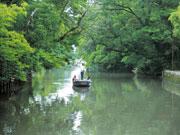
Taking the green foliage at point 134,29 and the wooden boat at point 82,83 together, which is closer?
the wooden boat at point 82,83

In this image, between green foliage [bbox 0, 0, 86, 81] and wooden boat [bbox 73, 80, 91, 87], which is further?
wooden boat [bbox 73, 80, 91, 87]

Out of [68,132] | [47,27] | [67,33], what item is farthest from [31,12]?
[68,132]

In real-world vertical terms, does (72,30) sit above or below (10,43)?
above

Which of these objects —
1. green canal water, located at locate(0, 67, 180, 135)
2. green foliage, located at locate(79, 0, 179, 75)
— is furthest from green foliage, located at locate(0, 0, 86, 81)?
green foliage, located at locate(79, 0, 179, 75)

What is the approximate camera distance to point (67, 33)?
3947 cm

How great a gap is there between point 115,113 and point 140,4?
33738mm

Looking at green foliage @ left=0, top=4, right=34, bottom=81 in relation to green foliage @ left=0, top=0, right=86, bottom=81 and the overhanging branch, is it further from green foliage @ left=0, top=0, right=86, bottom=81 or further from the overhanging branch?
the overhanging branch

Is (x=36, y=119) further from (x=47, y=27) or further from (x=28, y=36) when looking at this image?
(x=47, y=27)

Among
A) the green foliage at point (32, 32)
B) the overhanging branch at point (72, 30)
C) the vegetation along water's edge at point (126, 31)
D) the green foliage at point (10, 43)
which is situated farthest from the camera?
the vegetation along water's edge at point (126, 31)

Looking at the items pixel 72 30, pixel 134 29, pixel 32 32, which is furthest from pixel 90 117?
pixel 134 29

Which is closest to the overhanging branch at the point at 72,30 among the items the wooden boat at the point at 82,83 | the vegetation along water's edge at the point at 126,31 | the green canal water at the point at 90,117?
the vegetation along water's edge at the point at 126,31

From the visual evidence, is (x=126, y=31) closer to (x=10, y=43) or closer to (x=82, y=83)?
(x=82, y=83)

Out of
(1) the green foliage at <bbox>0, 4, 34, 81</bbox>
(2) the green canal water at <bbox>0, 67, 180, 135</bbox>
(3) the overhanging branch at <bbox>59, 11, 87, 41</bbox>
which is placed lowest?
(2) the green canal water at <bbox>0, 67, 180, 135</bbox>

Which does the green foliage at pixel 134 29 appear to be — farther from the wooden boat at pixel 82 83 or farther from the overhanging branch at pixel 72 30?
the overhanging branch at pixel 72 30
